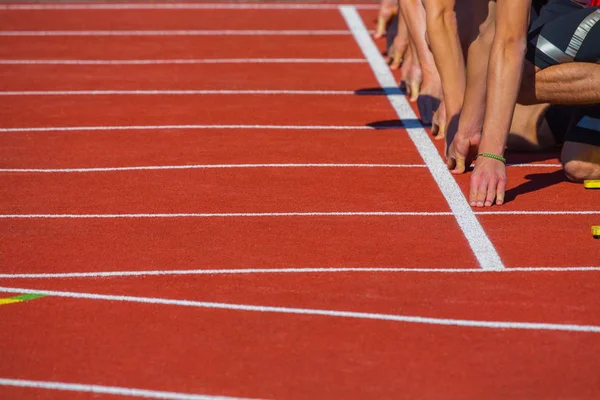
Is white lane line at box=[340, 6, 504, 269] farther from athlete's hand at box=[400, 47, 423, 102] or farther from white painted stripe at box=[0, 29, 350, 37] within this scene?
white painted stripe at box=[0, 29, 350, 37]

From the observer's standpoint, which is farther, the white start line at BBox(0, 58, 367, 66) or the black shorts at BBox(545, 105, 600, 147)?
the white start line at BBox(0, 58, 367, 66)

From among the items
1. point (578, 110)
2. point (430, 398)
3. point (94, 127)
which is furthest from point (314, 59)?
point (430, 398)

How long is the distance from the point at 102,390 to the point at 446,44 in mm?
3099

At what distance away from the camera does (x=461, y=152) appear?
5.97 meters

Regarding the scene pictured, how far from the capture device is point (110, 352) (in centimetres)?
396

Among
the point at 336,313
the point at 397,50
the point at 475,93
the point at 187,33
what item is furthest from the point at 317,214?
the point at 187,33

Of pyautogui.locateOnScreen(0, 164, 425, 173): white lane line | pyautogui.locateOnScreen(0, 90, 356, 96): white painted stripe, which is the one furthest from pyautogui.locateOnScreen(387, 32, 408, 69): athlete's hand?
pyautogui.locateOnScreen(0, 164, 425, 173): white lane line

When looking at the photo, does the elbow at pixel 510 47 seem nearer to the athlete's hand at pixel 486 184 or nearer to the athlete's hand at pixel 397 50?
the athlete's hand at pixel 486 184

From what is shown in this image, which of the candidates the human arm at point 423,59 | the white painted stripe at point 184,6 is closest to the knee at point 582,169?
the human arm at point 423,59

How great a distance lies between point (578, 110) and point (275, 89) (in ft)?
9.06

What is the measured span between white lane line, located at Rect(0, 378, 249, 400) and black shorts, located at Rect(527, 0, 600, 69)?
2815mm

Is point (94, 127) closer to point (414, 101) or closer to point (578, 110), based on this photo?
point (414, 101)

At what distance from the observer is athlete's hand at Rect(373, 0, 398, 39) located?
399 inches

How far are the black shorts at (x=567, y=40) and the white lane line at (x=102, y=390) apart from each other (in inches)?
111
